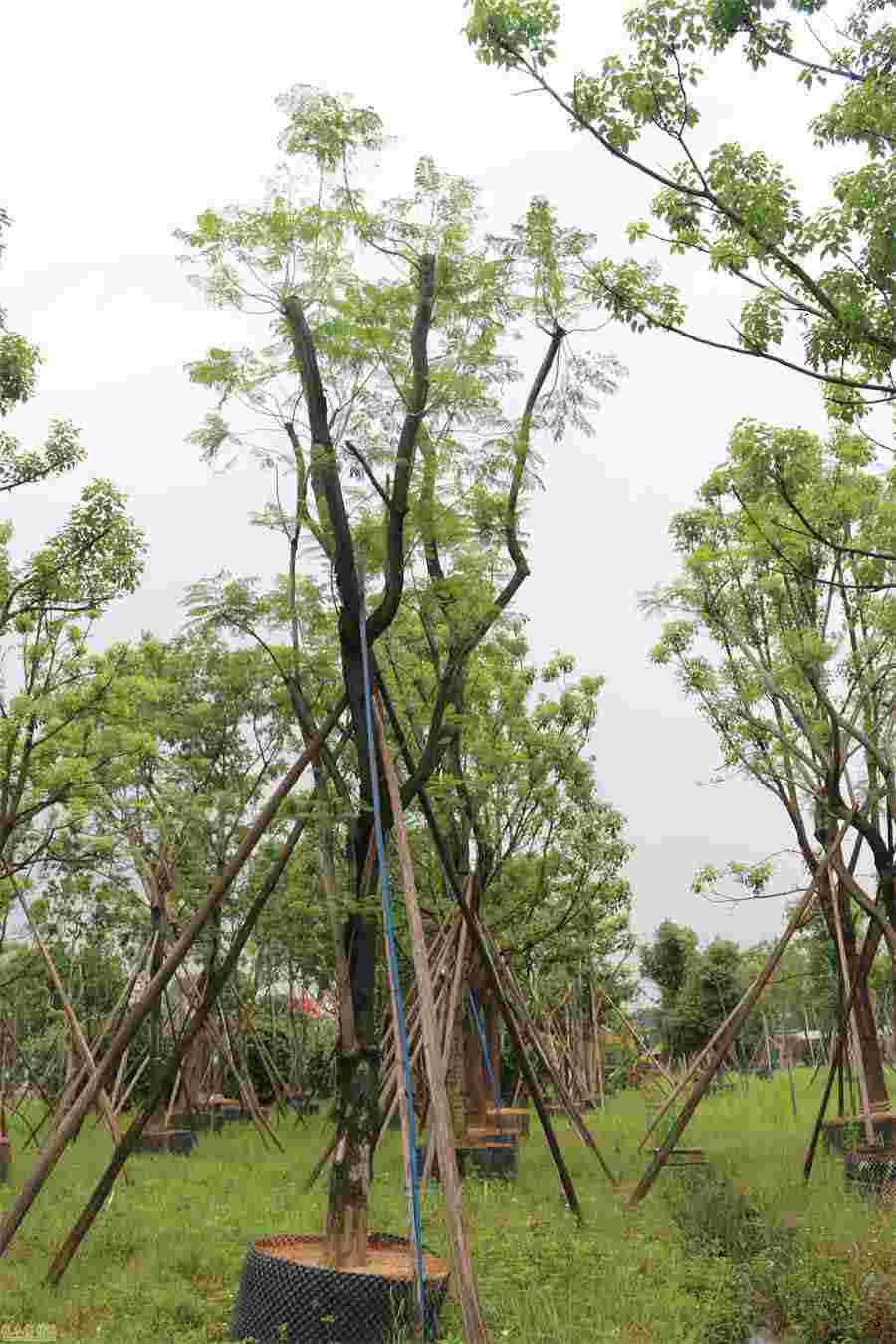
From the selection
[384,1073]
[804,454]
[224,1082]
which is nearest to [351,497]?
[804,454]

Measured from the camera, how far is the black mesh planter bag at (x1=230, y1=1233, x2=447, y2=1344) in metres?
5.74

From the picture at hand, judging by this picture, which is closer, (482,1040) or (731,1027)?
(731,1027)

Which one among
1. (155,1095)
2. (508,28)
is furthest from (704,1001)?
(508,28)

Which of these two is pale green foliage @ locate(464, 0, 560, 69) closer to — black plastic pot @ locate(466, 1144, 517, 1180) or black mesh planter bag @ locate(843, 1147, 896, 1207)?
black mesh planter bag @ locate(843, 1147, 896, 1207)

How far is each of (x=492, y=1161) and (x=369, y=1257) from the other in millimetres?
5561

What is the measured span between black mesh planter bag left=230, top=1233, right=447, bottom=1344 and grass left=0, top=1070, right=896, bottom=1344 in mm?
367

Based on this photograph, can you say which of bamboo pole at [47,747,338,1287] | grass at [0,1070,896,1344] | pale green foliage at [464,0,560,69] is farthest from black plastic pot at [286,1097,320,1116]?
pale green foliage at [464,0,560,69]

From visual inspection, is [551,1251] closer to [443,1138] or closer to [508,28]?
[443,1138]

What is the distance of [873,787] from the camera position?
1310cm

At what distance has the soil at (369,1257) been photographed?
639 cm

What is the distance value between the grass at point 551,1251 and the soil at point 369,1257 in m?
0.35

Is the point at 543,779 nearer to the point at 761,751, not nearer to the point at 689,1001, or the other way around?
the point at 761,751

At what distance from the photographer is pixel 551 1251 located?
26.3ft

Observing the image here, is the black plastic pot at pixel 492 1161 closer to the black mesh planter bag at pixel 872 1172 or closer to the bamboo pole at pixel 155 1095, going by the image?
the black mesh planter bag at pixel 872 1172
